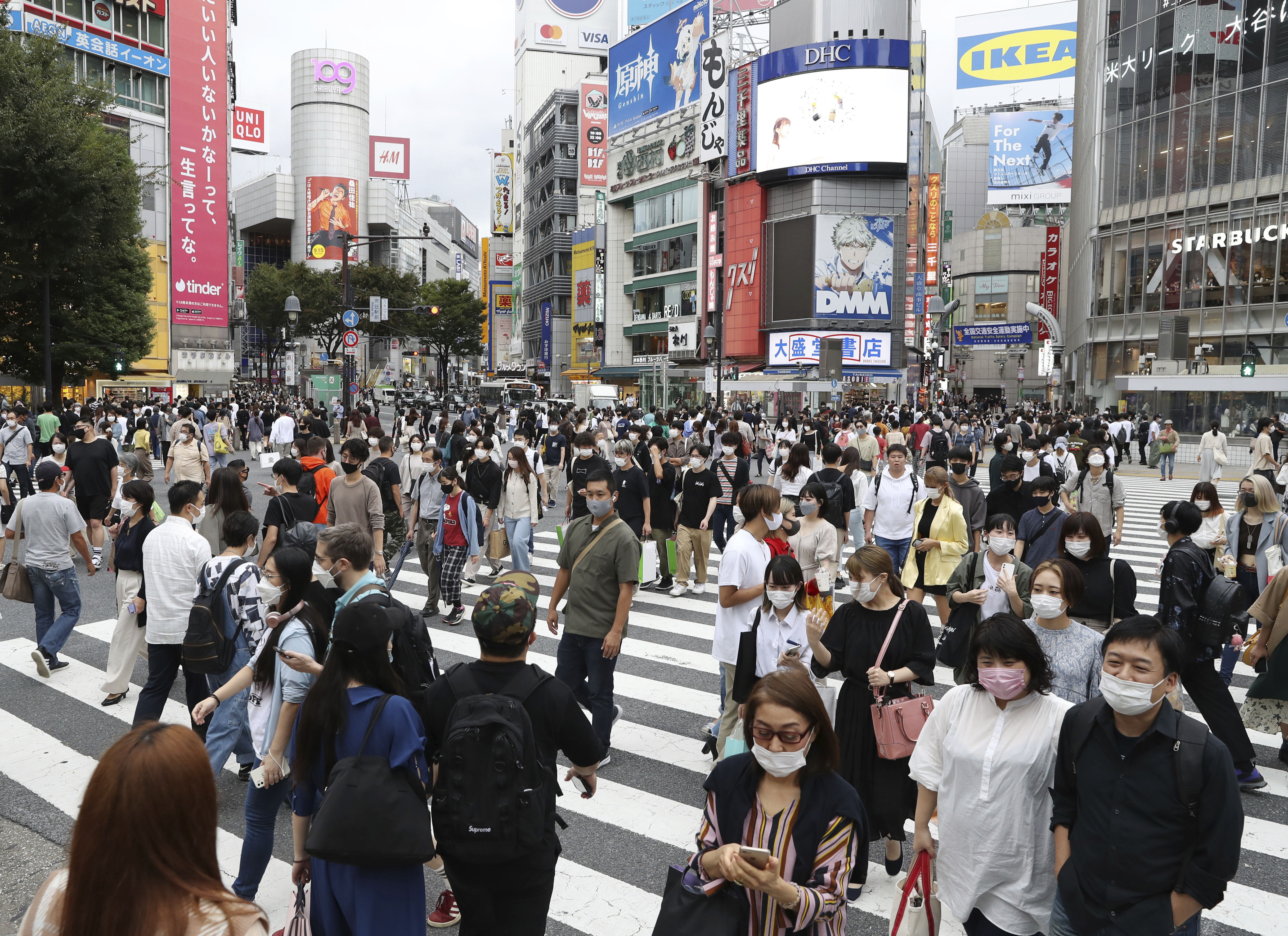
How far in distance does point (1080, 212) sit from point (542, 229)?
48.4 meters

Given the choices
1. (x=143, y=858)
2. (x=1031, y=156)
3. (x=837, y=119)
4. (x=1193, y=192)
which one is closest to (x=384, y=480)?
(x=143, y=858)

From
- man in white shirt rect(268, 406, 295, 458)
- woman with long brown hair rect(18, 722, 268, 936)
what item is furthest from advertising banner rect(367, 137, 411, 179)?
woman with long brown hair rect(18, 722, 268, 936)

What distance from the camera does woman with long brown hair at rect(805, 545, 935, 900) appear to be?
4773 mm

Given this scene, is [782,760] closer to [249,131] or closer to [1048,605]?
[1048,605]

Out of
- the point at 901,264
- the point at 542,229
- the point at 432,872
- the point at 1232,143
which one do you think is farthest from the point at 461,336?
the point at 432,872

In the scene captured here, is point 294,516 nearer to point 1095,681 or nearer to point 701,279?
point 1095,681

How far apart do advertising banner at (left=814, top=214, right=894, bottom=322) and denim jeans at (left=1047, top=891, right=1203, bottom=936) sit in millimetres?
51499

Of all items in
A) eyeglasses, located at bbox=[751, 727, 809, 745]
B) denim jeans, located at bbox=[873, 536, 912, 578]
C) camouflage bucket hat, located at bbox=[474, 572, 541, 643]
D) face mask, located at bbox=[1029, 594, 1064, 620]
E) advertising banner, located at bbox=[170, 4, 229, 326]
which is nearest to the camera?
eyeglasses, located at bbox=[751, 727, 809, 745]

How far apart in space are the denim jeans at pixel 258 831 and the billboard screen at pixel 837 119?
5223 centimetres

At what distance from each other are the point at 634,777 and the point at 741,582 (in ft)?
5.53

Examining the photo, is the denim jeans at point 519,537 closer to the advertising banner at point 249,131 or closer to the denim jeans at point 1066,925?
the denim jeans at point 1066,925

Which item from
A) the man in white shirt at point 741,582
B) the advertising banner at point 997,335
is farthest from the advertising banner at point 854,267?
the man in white shirt at point 741,582

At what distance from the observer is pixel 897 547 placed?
10352 mm

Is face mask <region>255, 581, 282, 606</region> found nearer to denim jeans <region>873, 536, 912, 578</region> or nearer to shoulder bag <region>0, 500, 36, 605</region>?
shoulder bag <region>0, 500, 36, 605</region>
